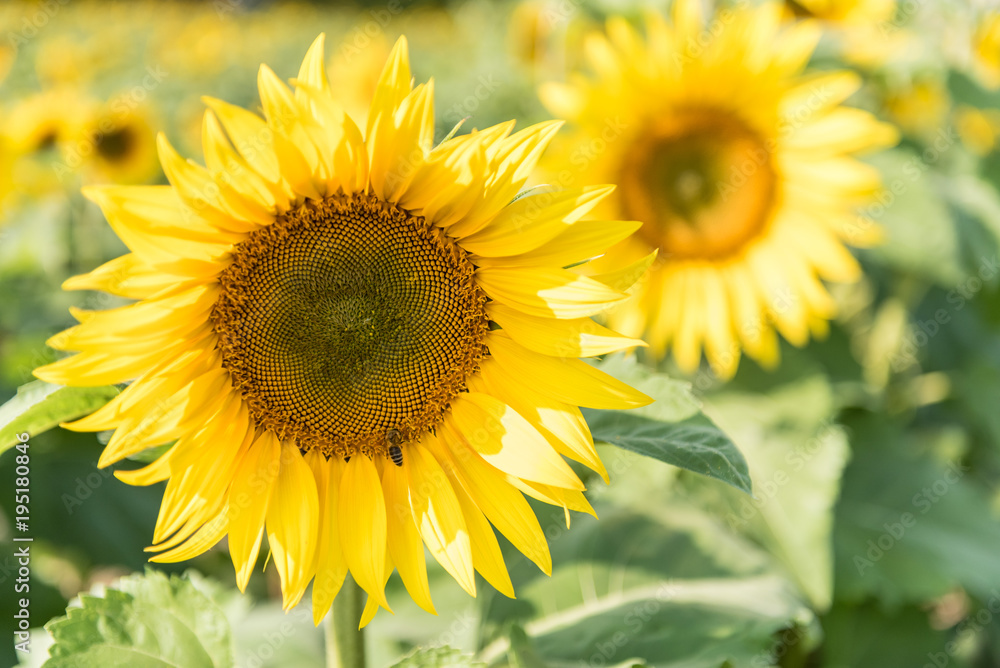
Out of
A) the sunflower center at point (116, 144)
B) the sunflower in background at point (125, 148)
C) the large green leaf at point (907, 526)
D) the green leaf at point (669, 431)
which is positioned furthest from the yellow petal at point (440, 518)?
the sunflower center at point (116, 144)

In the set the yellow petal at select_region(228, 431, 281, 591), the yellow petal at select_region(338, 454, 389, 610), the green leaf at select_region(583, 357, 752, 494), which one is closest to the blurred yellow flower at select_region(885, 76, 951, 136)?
the green leaf at select_region(583, 357, 752, 494)

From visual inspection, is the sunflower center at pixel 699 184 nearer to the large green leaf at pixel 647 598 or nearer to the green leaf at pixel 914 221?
the green leaf at pixel 914 221

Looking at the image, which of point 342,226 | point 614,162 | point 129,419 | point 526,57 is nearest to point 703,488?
point 614,162

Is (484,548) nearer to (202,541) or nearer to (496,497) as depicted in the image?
(496,497)

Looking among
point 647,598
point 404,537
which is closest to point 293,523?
point 404,537

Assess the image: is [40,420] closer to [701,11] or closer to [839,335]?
[701,11]

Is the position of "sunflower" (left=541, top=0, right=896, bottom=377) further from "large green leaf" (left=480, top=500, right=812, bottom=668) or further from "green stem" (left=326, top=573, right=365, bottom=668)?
"green stem" (left=326, top=573, right=365, bottom=668)
